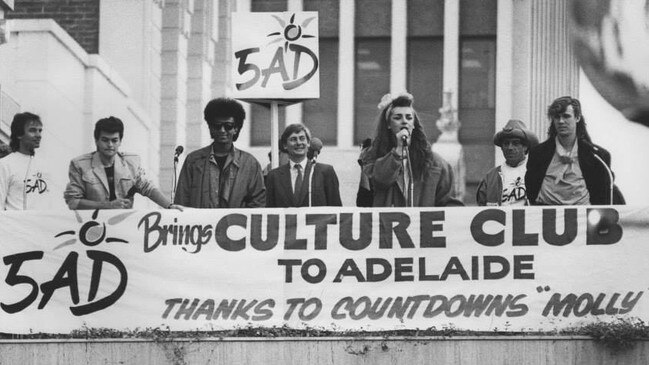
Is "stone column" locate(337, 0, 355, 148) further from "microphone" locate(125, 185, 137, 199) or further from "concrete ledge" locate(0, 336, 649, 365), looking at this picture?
"concrete ledge" locate(0, 336, 649, 365)

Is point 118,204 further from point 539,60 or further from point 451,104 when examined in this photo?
point 451,104

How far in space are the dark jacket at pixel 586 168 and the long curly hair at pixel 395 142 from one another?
0.78 meters

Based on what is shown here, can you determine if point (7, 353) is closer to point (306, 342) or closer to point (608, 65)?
point (306, 342)

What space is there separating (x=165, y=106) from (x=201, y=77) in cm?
182

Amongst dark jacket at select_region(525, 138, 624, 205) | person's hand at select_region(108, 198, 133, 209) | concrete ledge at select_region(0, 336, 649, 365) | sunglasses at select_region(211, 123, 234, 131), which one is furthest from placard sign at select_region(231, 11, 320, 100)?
concrete ledge at select_region(0, 336, 649, 365)

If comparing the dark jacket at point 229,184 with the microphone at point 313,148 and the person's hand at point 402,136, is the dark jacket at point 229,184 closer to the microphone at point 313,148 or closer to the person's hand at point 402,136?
the person's hand at point 402,136

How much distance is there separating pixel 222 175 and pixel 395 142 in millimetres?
1437

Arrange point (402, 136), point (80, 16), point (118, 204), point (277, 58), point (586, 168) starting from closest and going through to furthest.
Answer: point (402, 136) < point (586, 168) < point (118, 204) < point (277, 58) < point (80, 16)

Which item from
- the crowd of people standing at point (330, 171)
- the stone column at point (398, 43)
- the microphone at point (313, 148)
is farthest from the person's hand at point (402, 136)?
the stone column at point (398, 43)

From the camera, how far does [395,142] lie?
13.4 metres

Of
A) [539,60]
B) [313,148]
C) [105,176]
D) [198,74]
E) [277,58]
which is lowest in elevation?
[105,176]

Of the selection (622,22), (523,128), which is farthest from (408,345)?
(622,22)

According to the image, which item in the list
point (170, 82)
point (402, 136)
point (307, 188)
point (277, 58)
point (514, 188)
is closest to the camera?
point (402, 136)

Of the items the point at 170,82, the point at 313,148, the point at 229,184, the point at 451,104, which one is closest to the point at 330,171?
the point at 229,184
